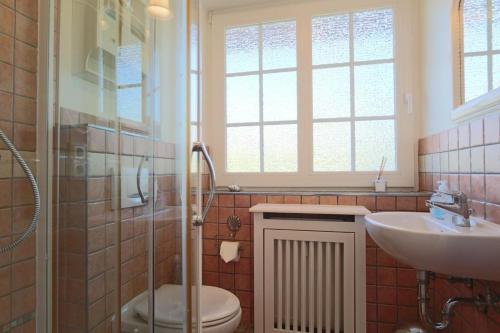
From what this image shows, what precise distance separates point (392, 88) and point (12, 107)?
1.82m

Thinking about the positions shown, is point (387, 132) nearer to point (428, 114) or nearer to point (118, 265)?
point (428, 114)

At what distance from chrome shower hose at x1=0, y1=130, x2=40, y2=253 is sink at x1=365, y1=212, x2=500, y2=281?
109 cm

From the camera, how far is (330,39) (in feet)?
5.62

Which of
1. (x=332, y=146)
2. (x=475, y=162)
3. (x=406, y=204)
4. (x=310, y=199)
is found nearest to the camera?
(x=475, y=162)

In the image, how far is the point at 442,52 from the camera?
1.31 meters

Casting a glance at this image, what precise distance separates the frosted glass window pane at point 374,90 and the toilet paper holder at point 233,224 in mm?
1013

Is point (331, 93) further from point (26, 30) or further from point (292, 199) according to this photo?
point (26, 30)

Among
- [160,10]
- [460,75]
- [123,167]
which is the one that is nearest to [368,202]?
[460,75]

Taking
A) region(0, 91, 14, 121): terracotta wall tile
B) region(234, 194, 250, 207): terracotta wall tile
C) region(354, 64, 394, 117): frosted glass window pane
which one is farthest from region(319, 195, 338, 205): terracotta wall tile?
region(0, 91, 14, 121): terracotta wall tile

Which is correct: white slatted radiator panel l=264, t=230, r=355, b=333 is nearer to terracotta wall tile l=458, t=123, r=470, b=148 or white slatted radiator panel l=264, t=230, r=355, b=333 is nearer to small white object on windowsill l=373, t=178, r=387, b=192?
small white object on windowsill l=373, t=178, r=387, b=192

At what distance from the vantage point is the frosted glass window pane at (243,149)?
1835 millimetres

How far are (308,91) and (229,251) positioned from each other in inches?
44.7

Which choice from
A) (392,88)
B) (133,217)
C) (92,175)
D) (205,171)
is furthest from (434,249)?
(205,171)

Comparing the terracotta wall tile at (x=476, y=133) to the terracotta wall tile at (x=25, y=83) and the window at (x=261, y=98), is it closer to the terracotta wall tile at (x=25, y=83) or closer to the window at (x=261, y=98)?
the window at (x=261, y=98)
